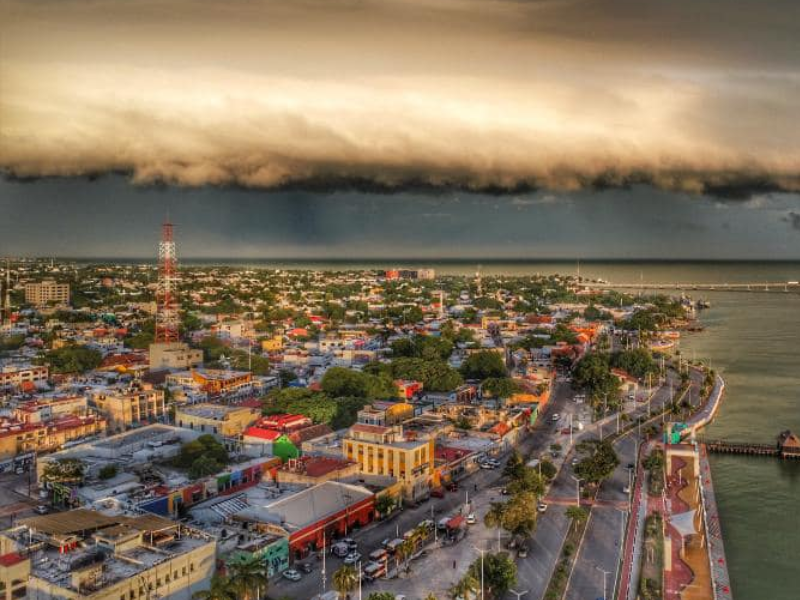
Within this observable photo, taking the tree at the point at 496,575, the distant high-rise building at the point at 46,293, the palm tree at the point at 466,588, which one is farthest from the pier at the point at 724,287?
the palm tree at the point at 466,588

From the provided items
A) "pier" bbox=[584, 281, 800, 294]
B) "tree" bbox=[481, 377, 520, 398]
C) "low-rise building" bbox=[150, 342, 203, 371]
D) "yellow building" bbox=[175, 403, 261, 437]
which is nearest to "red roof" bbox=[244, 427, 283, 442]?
"yellow building" bbox=[175, 403, 261, 437]

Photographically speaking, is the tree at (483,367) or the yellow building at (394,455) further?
the tree at (483,367)

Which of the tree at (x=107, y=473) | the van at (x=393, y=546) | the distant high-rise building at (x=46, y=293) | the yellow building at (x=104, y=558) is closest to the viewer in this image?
the yellow building at (x=104, y=558)

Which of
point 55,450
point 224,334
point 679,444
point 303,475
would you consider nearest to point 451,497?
point 303,475

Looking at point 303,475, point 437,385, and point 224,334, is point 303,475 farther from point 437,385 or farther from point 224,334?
point 224,334

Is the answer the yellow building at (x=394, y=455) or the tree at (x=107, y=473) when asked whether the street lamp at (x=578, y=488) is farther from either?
the tree at (x=107, y=473)

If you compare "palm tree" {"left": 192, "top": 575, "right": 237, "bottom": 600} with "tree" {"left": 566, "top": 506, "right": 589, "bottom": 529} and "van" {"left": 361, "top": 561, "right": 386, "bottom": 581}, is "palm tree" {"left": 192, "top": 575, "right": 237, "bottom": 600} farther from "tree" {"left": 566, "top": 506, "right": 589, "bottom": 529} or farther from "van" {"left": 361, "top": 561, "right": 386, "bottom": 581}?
"tree" {"left": 566, "top": 506, "right": 589, "bottom": 529}
